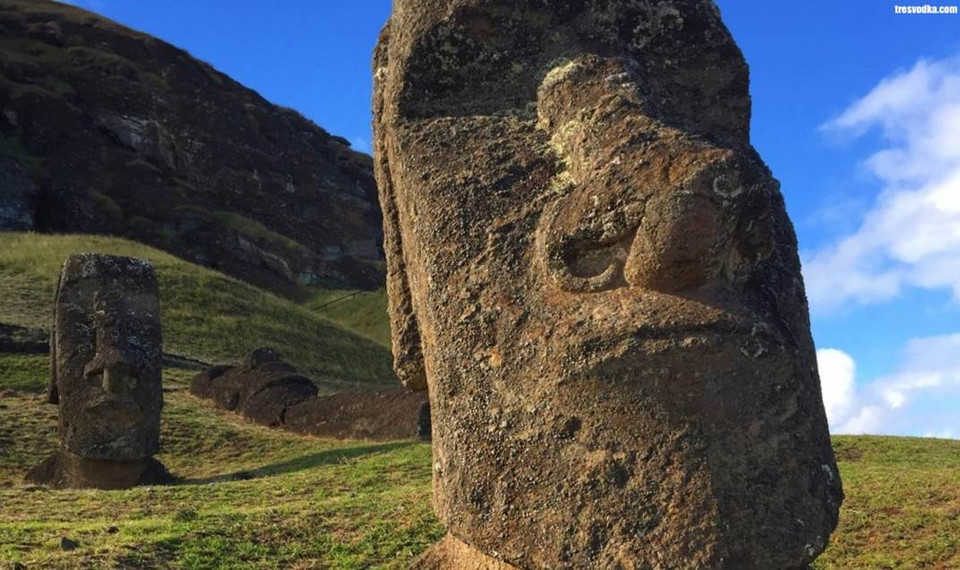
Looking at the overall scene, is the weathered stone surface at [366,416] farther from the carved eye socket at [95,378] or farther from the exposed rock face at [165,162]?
the exposed rock face at [165,162]

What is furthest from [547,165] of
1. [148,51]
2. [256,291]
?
[148,51]

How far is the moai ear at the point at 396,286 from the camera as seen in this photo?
3973 millimetres

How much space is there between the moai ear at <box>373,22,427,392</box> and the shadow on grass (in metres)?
9.27

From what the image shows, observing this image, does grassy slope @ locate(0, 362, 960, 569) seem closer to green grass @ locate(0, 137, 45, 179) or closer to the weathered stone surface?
the weathered stone surface

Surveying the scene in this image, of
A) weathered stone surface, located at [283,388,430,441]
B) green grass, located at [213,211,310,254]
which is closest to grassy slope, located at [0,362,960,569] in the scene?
weathered stone surface, located at [283,388,430,441]

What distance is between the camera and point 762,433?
293cm

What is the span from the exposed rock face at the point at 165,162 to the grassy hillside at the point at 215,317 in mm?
11009

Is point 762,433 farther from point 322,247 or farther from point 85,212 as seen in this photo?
point 322,247

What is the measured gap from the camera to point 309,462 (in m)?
13.9

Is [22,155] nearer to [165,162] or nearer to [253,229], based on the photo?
[165,162]

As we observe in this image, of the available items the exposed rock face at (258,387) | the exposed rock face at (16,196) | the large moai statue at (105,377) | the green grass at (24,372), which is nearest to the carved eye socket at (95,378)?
the large moai statue at (105,377)

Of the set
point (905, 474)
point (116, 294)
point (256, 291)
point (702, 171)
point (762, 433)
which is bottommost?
point (905, 474)

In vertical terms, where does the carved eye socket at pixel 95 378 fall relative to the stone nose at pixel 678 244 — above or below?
above

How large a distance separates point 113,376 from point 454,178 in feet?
35.8
